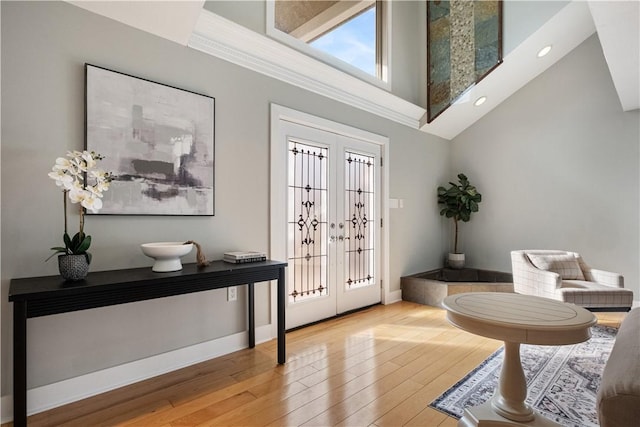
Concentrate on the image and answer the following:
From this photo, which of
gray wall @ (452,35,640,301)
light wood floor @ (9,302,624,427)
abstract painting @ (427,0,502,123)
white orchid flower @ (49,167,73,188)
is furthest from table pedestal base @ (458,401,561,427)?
abstract painting @ (427,0,502,123)

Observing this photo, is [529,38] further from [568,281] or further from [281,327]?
[281,327]

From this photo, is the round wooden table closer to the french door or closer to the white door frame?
the white door frame

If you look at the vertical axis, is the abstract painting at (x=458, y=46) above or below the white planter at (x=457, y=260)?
above

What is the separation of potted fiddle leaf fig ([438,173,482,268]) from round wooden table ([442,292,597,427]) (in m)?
3.26

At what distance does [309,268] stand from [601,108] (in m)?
4.14

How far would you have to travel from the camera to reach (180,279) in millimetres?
2104

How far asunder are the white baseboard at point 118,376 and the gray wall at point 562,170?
13.6ft

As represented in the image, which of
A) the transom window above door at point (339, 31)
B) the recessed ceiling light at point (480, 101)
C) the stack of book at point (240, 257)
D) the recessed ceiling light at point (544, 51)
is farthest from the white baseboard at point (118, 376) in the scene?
the recessed ceiling light at point (544, 51)

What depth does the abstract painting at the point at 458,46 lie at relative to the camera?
13.9 ft

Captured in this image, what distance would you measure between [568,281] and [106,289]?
412 cm

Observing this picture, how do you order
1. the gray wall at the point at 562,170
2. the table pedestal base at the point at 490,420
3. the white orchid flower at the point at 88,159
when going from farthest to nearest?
1. the gray wall at the point at 562,170
2. the white orchid flower at the point at 88,159
3. the table pedestal base at the point at 490,420

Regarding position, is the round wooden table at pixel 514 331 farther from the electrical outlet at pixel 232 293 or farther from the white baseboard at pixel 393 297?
the white baseboard at pixel 393 297

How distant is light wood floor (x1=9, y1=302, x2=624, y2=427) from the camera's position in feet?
6.22

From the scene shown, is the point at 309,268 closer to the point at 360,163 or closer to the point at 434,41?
the point at 360,163
